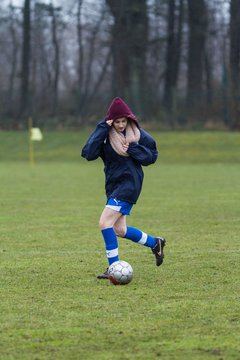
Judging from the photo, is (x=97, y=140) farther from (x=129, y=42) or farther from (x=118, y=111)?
(x=129, y=42)

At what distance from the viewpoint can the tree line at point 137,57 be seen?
45.1 m

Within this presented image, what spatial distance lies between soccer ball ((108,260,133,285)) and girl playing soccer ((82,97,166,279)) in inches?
13.3

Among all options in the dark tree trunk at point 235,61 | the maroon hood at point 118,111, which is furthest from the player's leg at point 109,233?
the dark tree trunk at point 235,61

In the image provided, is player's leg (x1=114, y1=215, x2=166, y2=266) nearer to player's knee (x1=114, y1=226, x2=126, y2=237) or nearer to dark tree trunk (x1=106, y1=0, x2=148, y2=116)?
player's knee (x1=114, y1=226, x2=126, y2=237)

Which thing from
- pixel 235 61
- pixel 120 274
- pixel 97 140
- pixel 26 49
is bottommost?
pixel 26 49

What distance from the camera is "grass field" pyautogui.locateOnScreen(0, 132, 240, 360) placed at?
5.67m

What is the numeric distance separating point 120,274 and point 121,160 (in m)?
1.09

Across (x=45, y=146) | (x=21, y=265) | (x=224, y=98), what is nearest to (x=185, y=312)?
(x=21, y=265)

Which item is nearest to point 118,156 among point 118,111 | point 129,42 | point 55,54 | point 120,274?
point 118,111

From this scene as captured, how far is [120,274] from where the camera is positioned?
796cm

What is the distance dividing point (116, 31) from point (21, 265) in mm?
40369

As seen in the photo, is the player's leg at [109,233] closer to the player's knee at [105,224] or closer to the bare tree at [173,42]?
the player's knee at [105,224]

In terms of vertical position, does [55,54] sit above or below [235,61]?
below

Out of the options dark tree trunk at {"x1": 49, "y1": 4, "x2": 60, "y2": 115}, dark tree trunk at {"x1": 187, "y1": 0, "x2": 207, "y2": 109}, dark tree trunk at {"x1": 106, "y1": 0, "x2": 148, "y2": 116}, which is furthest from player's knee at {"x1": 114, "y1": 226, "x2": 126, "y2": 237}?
dark tree trunk at {"x1": 49, "y1": 4, "x2": 60, "y2": 115}
